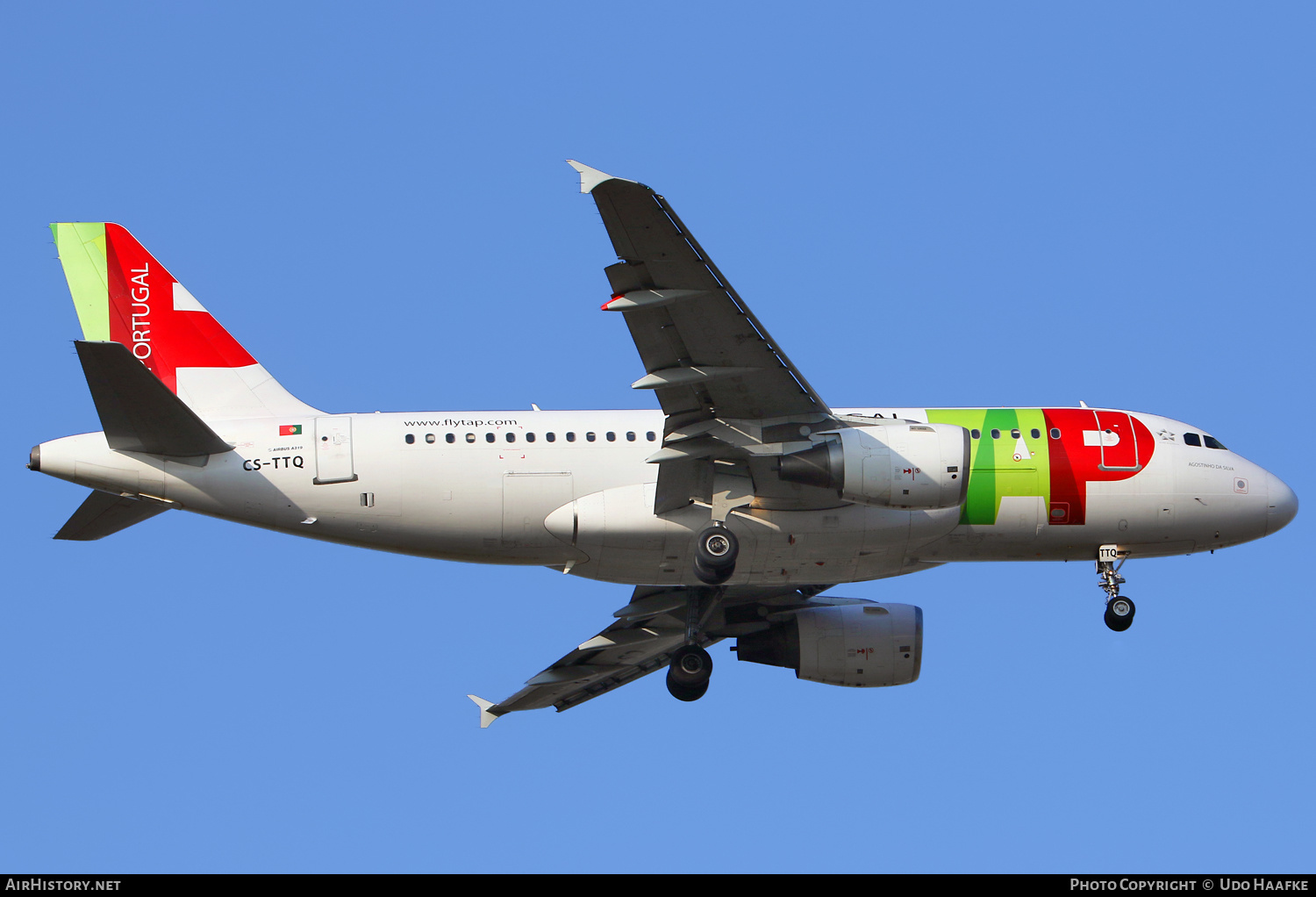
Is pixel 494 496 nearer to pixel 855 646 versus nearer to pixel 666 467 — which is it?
pixel 666 467

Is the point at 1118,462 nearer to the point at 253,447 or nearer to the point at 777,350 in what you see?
the point at 777,350

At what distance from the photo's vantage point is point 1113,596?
106 feet

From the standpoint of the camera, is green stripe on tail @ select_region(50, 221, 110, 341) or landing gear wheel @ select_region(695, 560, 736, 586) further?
green stripe on tail @ select_region(50, 221, 110, 341)

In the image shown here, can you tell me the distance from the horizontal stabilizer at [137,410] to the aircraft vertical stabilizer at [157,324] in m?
2.40

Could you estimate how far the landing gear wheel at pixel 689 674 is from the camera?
32844 millimetres

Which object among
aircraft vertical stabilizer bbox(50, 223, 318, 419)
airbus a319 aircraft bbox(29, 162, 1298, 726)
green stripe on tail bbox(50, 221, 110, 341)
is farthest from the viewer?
green stripe on tail bbox(50, 221, 110, 341)

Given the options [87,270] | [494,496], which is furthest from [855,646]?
[87,270]

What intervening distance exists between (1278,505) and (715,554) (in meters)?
12.4

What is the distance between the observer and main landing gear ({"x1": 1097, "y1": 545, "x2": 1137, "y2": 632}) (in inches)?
1270

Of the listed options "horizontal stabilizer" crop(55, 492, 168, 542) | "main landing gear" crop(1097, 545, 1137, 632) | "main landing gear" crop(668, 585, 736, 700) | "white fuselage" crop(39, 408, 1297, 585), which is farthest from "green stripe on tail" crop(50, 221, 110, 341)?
"main landing gear" crop(1097, 545, 1137, 632)

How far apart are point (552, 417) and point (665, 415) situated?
2.33 meters

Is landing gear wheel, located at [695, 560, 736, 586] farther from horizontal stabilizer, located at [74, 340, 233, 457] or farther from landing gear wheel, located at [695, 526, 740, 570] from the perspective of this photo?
horizontal stabilizer, located at [74, 340, 233, 457]

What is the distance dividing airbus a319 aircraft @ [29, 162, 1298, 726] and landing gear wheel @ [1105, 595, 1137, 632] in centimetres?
5

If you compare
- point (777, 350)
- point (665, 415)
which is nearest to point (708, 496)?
point (665, 415)
